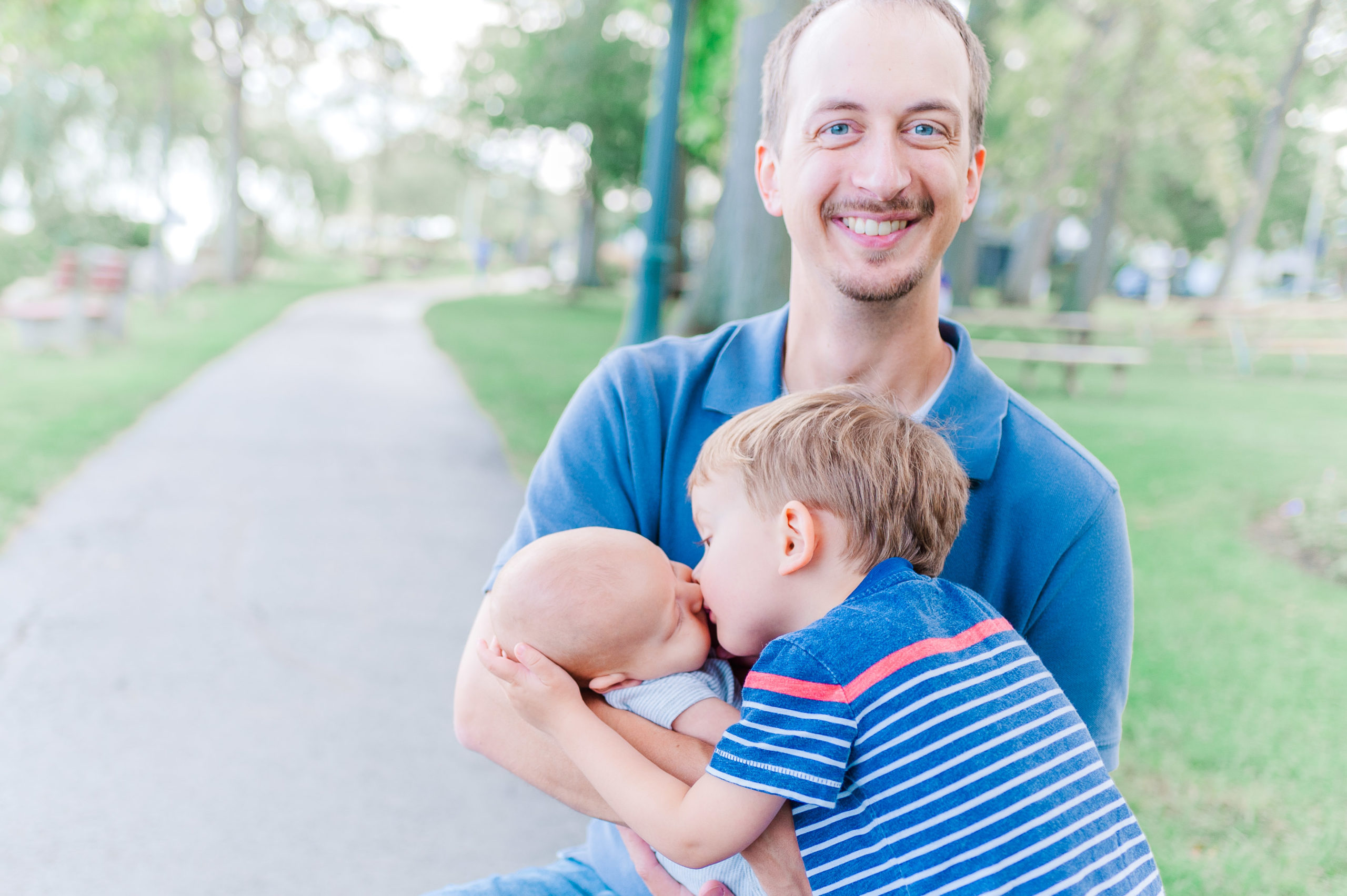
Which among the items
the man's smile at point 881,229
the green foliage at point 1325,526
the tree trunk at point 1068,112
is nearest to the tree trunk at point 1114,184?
the tree trunk at point 1068,112

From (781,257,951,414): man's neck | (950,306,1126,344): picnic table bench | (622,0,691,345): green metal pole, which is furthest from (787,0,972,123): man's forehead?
(950,306,1126,344): picnic table bench

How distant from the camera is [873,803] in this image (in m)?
1.44

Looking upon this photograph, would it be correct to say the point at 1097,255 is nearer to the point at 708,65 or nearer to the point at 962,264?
the point at 962,264

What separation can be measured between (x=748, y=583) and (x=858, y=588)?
19 centimetres

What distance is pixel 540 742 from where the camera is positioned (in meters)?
1.75

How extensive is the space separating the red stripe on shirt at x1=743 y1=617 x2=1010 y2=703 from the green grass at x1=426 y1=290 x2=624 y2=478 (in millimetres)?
7138

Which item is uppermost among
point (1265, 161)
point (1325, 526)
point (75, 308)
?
point (1265, 161)

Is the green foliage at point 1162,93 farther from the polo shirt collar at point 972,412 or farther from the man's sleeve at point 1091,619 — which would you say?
the man's sleeve at point 1091,619

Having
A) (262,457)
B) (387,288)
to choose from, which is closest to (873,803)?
(262,457)

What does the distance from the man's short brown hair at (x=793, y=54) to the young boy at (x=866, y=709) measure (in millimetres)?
711

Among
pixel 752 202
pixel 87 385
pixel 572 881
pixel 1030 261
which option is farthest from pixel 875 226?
pixel 1030 261

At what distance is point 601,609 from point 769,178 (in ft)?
3.37

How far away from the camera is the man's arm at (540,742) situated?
1593mm

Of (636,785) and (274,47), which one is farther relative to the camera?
(274,47)
